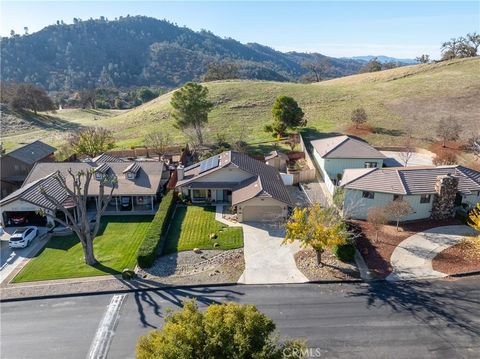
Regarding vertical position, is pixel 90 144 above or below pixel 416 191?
above

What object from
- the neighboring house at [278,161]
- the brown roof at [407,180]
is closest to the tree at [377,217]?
the brown roof at [407,180]

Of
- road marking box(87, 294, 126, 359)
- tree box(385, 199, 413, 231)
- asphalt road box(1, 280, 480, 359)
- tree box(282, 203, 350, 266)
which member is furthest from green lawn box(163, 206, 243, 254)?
tree box(385, 199, 413, 231)

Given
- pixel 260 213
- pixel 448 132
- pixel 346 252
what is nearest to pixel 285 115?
pixel 448 132

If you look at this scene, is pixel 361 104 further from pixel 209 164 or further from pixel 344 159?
pixel 209 164

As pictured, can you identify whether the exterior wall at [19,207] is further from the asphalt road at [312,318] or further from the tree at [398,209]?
the tree at [398,209]

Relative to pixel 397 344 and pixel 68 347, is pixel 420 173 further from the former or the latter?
pixel 68 347

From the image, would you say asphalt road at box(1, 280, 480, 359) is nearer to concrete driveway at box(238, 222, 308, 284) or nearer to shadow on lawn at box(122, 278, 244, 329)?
shadow on lawn at box(122, 278, 244, 329)
